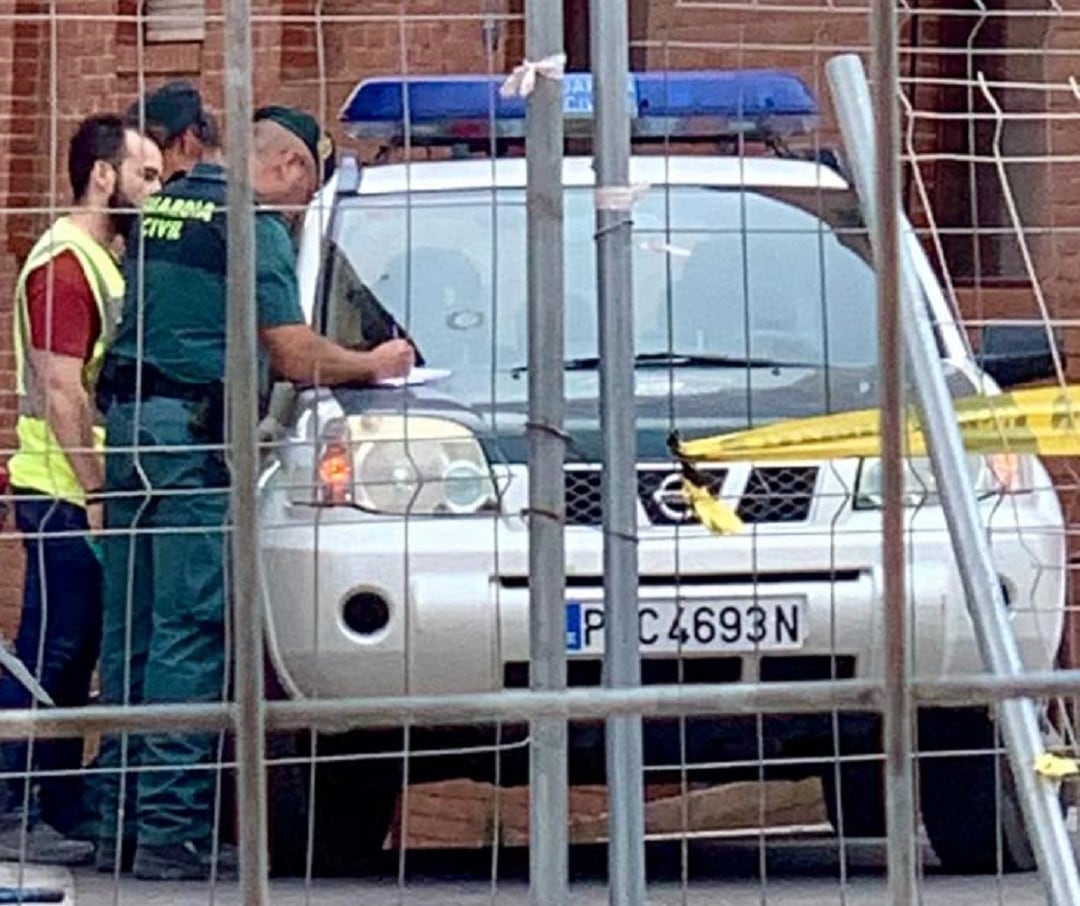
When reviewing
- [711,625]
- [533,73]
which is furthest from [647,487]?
[533,73]

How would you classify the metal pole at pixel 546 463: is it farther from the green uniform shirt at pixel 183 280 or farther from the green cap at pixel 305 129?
the green cap at pixel 305 129

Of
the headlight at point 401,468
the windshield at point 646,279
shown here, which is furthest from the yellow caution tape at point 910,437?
the windshield at point 646,279

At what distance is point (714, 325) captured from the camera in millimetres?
6793

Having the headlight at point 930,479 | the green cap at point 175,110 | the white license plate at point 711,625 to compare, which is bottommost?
the white license plate at point 711,625

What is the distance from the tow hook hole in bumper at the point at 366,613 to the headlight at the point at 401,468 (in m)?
0.23

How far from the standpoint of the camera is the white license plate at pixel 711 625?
6020 mm

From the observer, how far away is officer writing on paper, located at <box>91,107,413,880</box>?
609cm

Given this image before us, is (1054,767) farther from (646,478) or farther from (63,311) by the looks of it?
(63,311)

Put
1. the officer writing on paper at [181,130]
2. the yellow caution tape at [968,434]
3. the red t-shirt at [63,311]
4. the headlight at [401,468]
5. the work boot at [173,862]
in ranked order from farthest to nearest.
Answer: the officer writing on paper at [181,130] → the red t-shirt at [63,311] → the work boot at [173,862] → the headlight at [401,468] → the yellow caution tape at [968,434]

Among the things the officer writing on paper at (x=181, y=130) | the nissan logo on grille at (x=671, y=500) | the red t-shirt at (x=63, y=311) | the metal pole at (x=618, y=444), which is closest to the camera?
the metal pole at (x=618, y=444)

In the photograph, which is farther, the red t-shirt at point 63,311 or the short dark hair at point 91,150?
the short dark hair at point 91,150

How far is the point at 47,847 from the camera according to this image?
6.73m

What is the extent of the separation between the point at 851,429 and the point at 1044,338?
1.05m

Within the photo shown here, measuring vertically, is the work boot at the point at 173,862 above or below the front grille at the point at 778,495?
below
